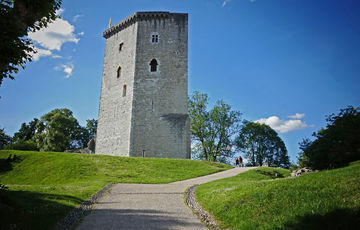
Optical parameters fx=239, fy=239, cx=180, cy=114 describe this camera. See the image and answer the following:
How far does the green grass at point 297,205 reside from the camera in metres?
4.89

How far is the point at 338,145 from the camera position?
9.29 meters

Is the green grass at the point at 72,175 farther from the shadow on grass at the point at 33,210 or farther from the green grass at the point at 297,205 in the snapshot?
the green grass at the point at 297,205

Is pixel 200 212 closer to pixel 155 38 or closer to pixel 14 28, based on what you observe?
pixel 14 28

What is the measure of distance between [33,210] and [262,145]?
36.9 m

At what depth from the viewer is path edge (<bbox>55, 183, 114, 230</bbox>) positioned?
5.57 metres

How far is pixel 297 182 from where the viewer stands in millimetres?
7113

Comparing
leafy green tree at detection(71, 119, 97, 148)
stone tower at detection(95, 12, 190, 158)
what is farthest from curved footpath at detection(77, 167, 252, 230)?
leafy green tree at detection(71, 119, 97, 148)

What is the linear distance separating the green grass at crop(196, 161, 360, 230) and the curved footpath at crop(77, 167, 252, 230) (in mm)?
921

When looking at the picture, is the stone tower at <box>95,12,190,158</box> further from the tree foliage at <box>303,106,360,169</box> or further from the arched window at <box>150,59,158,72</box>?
the tree foliage at <box>303,106,360,169</box>

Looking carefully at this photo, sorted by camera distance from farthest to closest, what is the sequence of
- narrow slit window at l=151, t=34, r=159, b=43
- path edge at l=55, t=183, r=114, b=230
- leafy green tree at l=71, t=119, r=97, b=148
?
leafy green tree at l=71, t=119, r=97, b=148 → narrow slit window at l=151, t=34, r=159, b=43 → path edge at l=55, t=183, r=114, b=230

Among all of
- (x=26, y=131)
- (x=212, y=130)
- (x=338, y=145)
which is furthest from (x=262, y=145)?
(x=26, y=131)

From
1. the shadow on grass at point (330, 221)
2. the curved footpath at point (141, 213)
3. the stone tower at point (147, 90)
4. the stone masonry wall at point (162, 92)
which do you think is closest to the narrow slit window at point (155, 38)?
the stone tower at point (147, 90)

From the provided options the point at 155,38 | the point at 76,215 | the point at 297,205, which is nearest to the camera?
the point at 297,205

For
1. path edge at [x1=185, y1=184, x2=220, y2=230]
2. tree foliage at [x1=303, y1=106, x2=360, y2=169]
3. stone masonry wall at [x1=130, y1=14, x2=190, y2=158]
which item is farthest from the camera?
stone masonry wall at [x1=130, y1=14, x2=190, y2=158]
